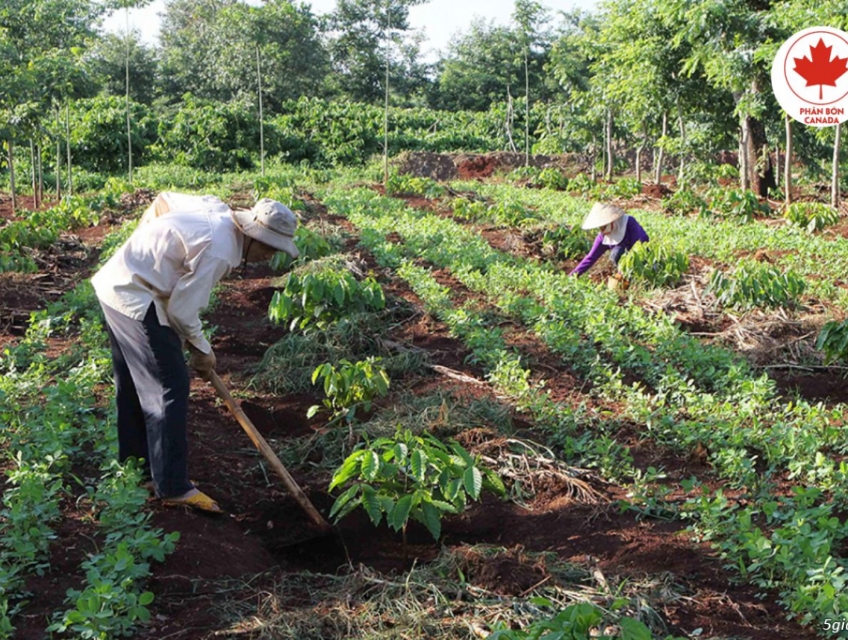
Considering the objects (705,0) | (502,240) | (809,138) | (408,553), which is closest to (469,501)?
(408,553)

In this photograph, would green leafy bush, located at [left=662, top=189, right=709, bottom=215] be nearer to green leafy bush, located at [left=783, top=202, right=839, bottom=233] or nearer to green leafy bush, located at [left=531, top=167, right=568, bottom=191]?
green leafy bush, located at [left=783, top=202, right=839, bottom=233]

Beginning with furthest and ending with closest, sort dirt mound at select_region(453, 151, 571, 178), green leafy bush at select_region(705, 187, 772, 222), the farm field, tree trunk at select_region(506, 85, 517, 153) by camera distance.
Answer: tree trunk at select_region(506, 85, 517, 153) → dirt mound at select_region(453, 151, 571, 178) → green leafy bush at select_region(705, 187, 772, 222) → the farm field

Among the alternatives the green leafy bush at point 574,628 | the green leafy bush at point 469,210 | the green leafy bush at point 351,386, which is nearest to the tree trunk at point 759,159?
the green leafy bush at point 469,210

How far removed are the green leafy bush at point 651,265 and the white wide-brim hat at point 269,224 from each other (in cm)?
440

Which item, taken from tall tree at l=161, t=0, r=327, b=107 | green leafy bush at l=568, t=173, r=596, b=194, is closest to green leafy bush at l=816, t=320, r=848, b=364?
green leafy bush at l=568, t=173, r=596, b=194

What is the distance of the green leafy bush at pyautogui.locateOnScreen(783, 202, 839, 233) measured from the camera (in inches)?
443

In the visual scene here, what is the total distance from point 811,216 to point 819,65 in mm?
2006

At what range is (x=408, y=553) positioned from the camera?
364cm

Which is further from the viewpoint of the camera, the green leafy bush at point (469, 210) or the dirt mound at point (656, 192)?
the dirt mound at point (656, 192)

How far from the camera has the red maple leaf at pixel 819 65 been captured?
417 inches

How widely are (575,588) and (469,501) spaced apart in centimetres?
99

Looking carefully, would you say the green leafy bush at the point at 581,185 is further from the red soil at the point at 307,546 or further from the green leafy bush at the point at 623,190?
the red soil at the point at 307,546

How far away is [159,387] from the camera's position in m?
3.66

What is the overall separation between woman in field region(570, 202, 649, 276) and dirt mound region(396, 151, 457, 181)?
52.6ft
